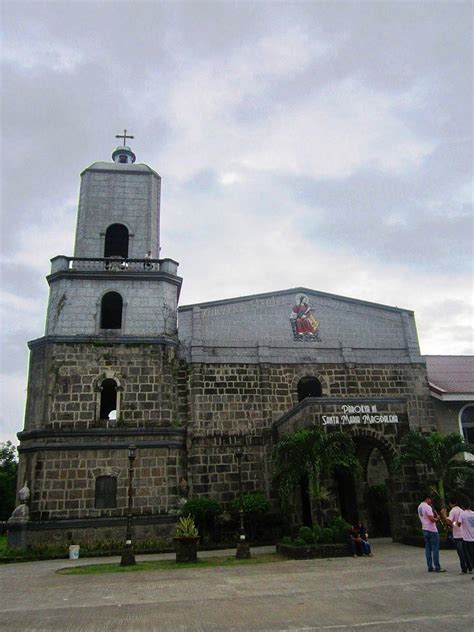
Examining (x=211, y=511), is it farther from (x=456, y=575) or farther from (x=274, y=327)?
(x=456, y=575)

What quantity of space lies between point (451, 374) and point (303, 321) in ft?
26.4

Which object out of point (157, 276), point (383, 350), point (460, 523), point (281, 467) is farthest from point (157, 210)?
point (460, 523)

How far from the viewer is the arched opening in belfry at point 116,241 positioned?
25438mm

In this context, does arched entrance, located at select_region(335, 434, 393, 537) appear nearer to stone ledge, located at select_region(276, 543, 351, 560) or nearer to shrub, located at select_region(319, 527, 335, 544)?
shrub, located at select_region(319, 527, 335, 544)

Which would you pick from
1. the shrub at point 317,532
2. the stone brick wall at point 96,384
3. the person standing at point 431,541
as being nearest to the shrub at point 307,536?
the shrub at point 317,532

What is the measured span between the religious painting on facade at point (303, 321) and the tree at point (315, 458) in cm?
871

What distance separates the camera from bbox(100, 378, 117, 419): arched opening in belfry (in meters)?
22.1

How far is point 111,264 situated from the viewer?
24047 millimetres

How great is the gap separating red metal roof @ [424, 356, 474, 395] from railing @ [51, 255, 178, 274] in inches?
529

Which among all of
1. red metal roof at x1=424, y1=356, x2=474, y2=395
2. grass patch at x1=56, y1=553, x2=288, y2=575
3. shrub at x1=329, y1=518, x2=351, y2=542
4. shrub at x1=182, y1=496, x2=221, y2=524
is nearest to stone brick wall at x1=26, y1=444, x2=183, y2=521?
shrub at x1=182, y1=496, x2=221, y2=524

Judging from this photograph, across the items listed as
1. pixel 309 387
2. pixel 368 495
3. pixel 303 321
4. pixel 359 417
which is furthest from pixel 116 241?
pixel 368 495

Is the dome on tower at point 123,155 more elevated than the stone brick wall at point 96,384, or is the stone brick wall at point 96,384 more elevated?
the dome on tower at point 123,155

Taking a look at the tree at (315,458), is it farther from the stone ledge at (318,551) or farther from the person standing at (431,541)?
the person standing at (431,541)

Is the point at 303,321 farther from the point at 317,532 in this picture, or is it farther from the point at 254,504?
the point at 317,532
